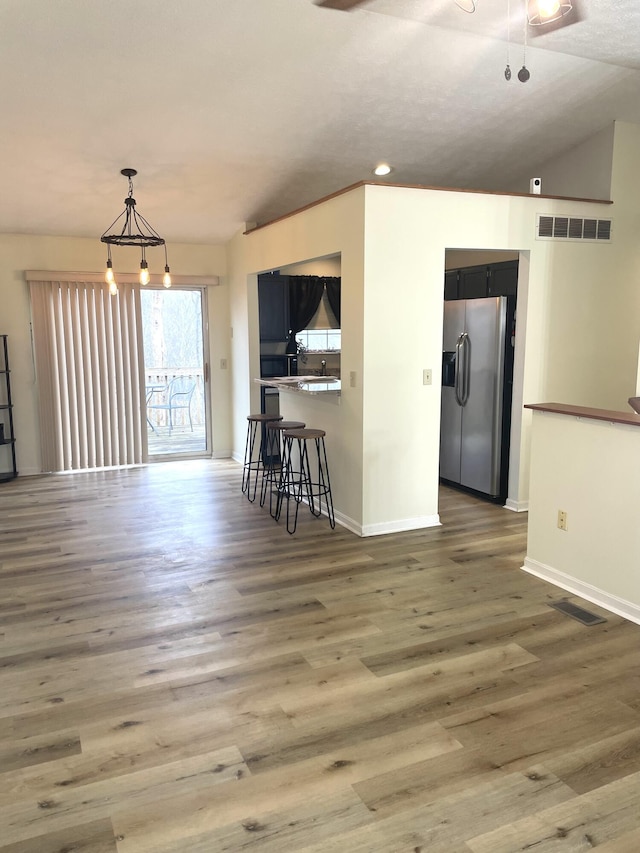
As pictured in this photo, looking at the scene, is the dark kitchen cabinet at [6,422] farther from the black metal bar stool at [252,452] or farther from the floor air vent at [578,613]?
the floor air vent at [578,613]

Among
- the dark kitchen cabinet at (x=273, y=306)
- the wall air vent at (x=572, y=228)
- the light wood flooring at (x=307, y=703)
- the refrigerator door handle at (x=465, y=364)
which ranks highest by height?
the wall air vent at (x=572, y=228)

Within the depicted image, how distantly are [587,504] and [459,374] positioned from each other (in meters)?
2.28

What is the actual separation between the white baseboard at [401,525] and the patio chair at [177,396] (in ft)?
13.0

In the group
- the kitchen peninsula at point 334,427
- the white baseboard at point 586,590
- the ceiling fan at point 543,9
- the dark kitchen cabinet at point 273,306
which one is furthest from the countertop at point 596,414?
the dark kitchen cabinet at point 273,306

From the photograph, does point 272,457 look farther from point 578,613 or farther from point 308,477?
point 578,613

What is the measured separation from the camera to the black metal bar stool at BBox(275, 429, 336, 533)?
4.88 meters

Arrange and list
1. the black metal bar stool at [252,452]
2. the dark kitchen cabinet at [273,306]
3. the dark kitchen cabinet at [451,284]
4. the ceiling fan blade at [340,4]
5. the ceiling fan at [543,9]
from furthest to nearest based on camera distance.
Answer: the dark kitchen cabinet at [273,306] < the dark kitchen cabinet at [451,284] < the black metal bar stool at [252,452] < the ceiling fan blade at [340,4] < the ceiling fan at [543,9]

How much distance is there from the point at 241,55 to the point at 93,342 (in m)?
3.81

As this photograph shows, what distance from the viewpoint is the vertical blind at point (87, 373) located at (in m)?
6.68

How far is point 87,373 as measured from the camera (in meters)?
6.88

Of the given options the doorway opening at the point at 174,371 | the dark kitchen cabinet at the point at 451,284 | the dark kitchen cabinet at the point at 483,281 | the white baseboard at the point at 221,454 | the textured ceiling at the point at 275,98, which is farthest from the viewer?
the white baseboard at the point at 221,454

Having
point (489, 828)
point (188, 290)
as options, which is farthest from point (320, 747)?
point (188, 290)

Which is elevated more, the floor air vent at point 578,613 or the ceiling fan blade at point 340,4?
the ceiling fan blade at point 340,4

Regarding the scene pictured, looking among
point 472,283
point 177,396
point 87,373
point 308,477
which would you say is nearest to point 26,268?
point 87,373
